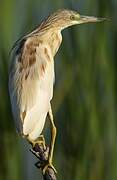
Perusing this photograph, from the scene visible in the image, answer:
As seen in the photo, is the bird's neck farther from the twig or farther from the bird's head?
the twig

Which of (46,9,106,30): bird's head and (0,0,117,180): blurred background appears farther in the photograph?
(0,0,117,180): blurred background

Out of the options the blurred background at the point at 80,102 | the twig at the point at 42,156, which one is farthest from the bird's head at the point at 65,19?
the twig at the point at 42,156

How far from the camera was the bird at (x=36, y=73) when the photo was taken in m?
1.25

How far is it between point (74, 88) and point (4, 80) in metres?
0.19

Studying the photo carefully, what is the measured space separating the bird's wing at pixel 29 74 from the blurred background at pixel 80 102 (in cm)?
7

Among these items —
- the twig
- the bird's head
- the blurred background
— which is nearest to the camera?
the twig

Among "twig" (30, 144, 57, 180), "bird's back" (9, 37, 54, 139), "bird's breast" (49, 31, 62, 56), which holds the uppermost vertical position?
"bird's breast" (49, 31, 62, 56)

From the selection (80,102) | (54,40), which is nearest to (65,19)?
(54,40)

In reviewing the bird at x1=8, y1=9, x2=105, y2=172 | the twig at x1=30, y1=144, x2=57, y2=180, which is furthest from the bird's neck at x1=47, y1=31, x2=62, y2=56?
the twig at x1=30, y1=144, x2=57, y2=180

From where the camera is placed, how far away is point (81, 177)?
1396 millimetres

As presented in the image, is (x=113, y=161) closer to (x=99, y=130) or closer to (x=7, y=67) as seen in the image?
(x=99, y=130)

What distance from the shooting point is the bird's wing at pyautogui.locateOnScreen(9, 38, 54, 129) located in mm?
1255

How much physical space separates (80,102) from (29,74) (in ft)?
0.60

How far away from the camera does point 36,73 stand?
129 cm
